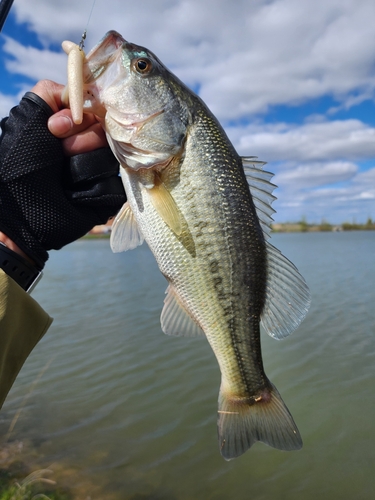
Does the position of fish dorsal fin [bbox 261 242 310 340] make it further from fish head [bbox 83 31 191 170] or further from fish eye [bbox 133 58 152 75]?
fish eye [bbox 133 58 152 75]

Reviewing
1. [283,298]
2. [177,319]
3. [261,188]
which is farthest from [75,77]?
[283,298]

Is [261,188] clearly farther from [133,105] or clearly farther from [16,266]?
[16,266]

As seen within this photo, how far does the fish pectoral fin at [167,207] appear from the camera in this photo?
2279mm

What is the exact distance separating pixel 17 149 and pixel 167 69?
111cm

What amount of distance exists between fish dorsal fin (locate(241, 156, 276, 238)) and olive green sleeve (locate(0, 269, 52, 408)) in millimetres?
1533

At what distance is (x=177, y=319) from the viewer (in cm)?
252

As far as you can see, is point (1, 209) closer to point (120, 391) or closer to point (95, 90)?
point (95, 90)

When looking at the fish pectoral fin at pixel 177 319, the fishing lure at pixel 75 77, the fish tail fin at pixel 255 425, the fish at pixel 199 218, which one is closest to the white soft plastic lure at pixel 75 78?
the fishing lure at pixel 75 77

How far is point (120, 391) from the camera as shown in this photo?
A: 7.45 metres

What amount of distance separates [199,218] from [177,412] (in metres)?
5.19

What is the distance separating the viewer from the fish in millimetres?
2328

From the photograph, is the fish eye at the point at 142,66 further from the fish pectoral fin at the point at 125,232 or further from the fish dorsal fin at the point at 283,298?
the fish dorsal fin at the point at 283,298

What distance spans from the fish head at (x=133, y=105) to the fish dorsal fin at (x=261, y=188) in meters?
0.49

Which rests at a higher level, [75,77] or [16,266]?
[75,77]
